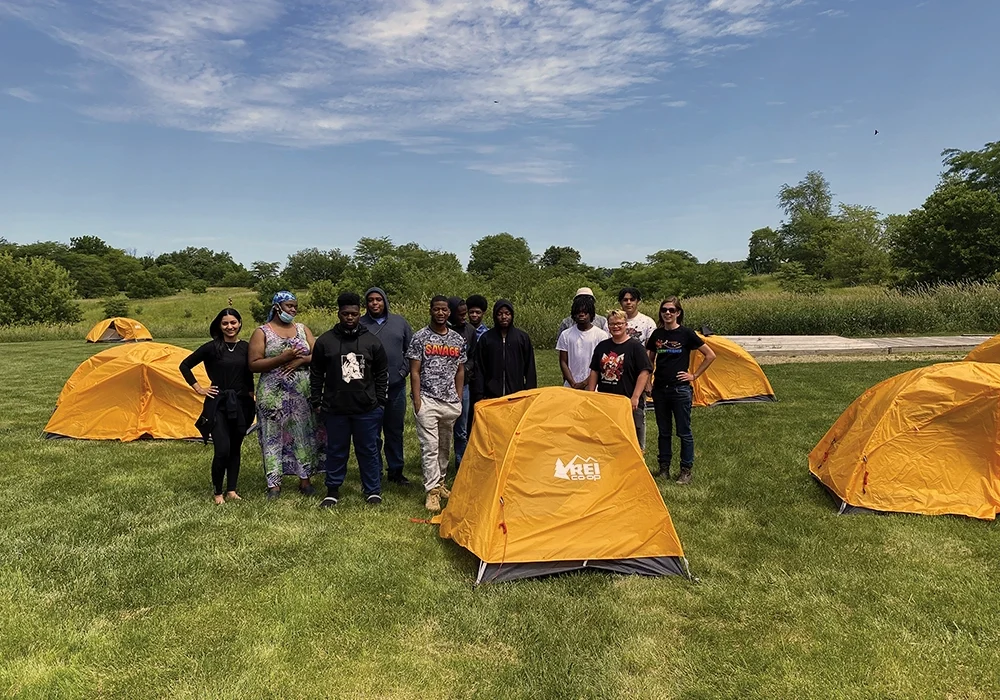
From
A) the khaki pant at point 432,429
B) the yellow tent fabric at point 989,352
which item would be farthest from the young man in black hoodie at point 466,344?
the yellow tent fabric at point 989,352

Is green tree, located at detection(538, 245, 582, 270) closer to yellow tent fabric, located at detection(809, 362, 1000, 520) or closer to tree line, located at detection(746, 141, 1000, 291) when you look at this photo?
tree line, located at detection(746, 141, 1000, 291)

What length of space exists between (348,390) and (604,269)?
5766 cm

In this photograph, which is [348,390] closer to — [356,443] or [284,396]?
[356,443]

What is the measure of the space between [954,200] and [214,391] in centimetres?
4047

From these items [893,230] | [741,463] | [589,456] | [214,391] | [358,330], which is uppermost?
[893,230]

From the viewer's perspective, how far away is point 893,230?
4878 centimetres

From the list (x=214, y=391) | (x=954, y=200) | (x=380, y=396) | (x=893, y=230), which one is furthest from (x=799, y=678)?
(x=893, y=230)

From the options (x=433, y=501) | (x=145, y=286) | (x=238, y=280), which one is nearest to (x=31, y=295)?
(x=145, y=286)

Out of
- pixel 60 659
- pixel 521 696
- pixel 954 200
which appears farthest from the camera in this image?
pixel 954 200

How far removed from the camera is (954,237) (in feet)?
108

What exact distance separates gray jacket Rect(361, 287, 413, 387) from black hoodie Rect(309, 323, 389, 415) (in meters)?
0.52

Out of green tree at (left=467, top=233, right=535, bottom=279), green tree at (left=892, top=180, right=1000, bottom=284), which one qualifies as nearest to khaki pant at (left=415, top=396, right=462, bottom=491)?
green tree at (left=892, top=180, right=1000, bottom=284)

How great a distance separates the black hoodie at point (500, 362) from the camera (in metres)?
5.70

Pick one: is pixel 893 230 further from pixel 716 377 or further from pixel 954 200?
pixel 716 377
